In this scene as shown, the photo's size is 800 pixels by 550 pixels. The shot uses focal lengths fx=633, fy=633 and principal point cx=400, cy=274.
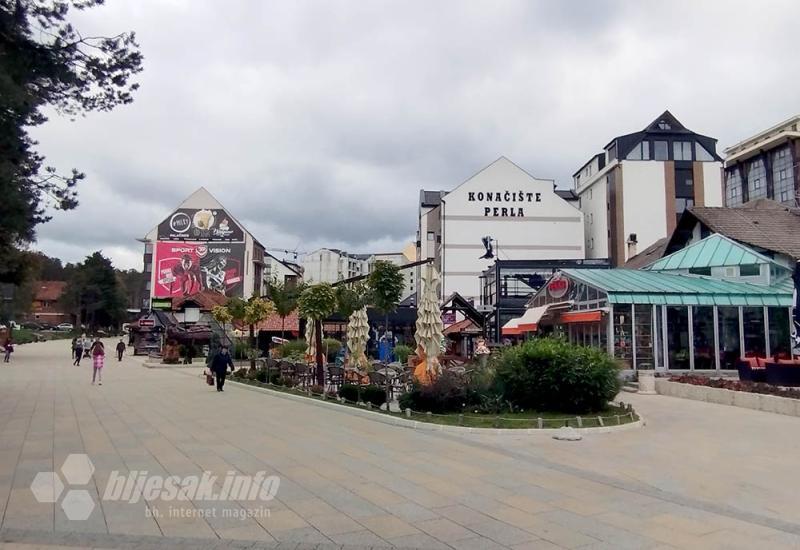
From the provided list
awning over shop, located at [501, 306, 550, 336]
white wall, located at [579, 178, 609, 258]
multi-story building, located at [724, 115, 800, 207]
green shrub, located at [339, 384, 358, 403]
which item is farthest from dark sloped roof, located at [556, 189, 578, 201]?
green shrub, located at [339, 384, 358, 403]

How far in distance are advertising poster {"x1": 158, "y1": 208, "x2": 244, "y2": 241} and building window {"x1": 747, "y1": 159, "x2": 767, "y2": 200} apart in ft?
213

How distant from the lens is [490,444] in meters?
9.84

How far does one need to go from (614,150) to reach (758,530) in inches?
2308

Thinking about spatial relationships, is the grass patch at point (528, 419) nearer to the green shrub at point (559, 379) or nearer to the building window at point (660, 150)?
the green shrub at point (559, 379)

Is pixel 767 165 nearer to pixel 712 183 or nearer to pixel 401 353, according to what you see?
pixel 712 183

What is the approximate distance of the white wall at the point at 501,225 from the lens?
202 ft

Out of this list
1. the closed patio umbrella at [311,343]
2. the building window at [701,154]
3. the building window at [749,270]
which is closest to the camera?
the closed patio umbrella at [311,343]

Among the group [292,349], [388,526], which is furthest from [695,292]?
[388,526]

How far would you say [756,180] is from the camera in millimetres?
81125

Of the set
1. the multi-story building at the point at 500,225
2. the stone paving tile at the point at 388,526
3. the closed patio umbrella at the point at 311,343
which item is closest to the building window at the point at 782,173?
the multi-story building at the point at 500,225

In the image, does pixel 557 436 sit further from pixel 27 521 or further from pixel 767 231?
pixel 767 231

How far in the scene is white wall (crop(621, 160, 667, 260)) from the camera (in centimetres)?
5694

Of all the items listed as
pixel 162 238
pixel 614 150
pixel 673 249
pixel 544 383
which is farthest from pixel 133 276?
pixel 544 383

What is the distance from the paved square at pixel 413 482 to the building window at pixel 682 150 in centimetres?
5084
